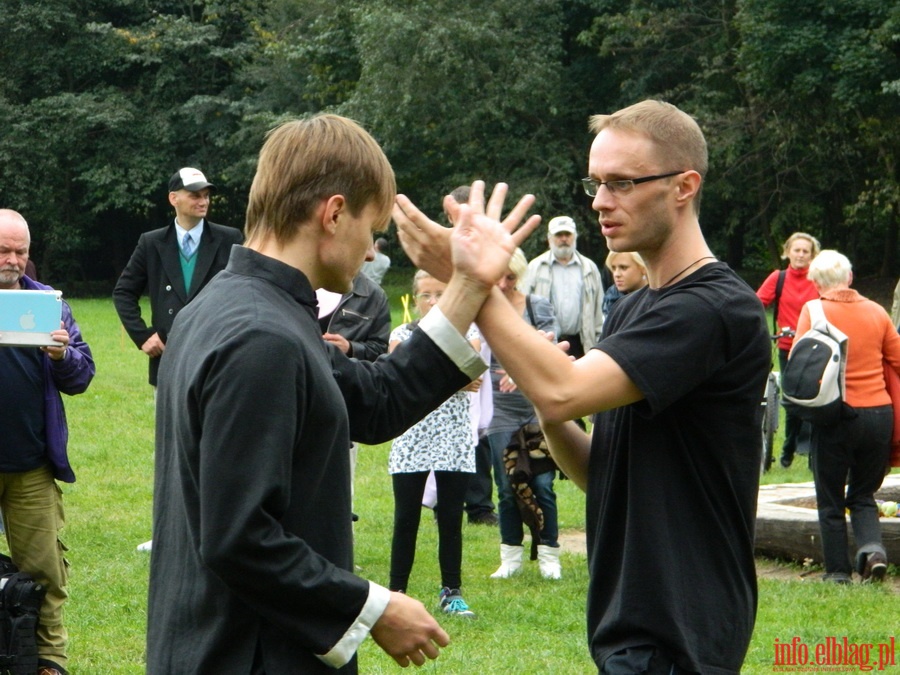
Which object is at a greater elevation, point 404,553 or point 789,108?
point 789,108

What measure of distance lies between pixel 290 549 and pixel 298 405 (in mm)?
288

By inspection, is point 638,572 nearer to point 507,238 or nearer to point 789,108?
point 507,238

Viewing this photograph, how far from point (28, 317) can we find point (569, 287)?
7393 millimetres

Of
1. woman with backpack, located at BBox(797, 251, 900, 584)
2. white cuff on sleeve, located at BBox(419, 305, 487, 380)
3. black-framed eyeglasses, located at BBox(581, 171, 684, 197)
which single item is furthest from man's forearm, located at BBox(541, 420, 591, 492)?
woman with backpack, located at BBox(797, 251, 900, 584)

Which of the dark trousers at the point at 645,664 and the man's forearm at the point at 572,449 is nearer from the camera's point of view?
the dark trousers at the point at 645,664

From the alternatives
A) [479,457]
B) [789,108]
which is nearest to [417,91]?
[789,108]

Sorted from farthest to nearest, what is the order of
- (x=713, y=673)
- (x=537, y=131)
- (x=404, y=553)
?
1. (x=537, y=131)
2. (x=404, y=553)
3. (x=713, y=673)

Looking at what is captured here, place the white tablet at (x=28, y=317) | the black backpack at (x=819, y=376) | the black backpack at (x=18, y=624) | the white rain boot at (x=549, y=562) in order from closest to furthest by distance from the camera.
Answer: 1. the white tablet at (x=28, y=317)
2. the black backpack at (x=18, y=624)
3. the black backpack at (x=819, y=376)
4. the white rain boot at (x=549, y=562)

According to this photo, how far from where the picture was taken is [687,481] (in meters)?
2.87

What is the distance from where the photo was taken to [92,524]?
9.71 m

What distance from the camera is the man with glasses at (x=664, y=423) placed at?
9.30 ft

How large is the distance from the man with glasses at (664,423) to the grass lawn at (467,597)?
3.26 m

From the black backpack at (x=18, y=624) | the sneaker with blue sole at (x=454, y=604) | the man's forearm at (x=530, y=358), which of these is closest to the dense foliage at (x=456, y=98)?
the sneaker with blue sole at (x=454, y=604)

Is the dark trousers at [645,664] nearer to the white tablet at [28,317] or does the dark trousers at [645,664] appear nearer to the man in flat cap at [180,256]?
the white tablet at [28,317]
